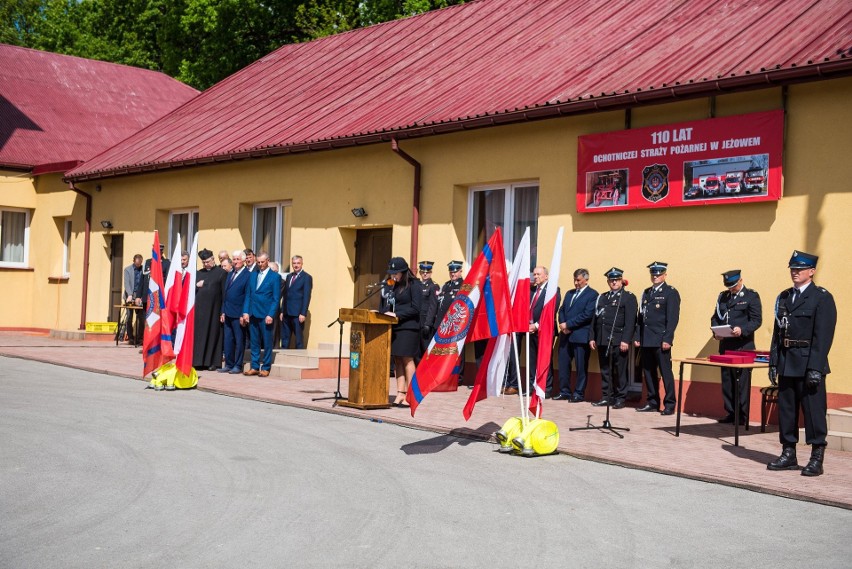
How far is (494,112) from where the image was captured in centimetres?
1515

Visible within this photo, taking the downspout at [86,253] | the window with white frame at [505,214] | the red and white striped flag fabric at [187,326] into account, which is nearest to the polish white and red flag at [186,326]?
the red and white striped flag fabric at [187,326]

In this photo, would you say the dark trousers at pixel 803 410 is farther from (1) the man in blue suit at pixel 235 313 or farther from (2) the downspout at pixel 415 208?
(1) the man in blue suit at pixel 235 313

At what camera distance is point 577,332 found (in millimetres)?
14258

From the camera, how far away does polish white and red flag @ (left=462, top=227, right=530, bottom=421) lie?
10109 mm

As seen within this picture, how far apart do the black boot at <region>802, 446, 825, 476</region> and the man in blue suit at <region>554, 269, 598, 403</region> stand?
16.9ft

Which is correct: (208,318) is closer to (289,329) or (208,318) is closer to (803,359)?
(289,329)

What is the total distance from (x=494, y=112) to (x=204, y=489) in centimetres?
882

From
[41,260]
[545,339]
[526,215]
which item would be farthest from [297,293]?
[41,260]

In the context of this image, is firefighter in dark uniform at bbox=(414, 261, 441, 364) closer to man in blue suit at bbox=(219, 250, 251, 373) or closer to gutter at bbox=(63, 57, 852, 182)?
gutter at bbox=(63, 57, 852, 182)

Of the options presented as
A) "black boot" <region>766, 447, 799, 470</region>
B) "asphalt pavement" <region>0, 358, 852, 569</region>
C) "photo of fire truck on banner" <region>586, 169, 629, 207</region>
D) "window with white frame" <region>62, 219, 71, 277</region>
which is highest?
"photo of fire truck on banner" <region>586, 169, 629, 207</region>

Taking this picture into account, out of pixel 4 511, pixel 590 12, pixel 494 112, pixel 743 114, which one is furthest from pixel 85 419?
pixel 590 12

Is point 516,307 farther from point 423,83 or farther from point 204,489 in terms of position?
point 423,83

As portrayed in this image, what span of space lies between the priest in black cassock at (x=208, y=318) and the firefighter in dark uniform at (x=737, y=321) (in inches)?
338

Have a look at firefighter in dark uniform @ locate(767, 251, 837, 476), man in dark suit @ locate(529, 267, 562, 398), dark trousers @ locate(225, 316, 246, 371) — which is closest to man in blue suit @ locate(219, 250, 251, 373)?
dark trousers @ locate(225, 316, 246, 371)
